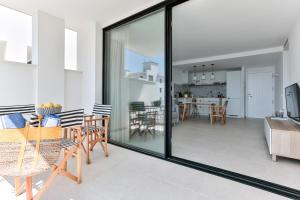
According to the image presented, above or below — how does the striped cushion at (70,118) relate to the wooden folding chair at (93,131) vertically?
above

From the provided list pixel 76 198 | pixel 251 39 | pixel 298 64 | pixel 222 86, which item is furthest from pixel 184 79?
pixel 76 198

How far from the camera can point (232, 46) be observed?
5293mm

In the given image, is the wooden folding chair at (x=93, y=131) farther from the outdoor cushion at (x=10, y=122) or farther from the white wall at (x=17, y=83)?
the white wall at (x=17, y=83)

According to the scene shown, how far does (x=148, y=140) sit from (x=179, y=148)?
634mm

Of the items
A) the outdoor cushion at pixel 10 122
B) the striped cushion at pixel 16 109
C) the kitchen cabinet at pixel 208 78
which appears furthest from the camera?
the kitchen cabinet at pixel 208 78

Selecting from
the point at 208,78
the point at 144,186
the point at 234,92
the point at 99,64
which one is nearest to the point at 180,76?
the point at 208,78

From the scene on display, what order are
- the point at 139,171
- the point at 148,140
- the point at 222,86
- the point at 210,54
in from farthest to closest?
the point at 222,86, the point at 210,54, the point at 148,140, the point at 139,171

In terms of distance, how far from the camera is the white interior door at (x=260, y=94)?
7273 mm

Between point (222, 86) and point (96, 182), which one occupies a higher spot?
point (222, 86)

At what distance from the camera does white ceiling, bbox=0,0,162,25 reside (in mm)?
2857

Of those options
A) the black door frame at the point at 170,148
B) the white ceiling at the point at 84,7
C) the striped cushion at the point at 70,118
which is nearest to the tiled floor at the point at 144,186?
the black door frame at the point at 170,148

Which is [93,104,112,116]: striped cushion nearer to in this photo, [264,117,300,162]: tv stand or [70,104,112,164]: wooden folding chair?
[70,104,112,164]: wooden folding chair

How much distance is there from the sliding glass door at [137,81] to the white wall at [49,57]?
3.04 feet

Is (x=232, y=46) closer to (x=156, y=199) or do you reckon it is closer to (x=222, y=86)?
(x=222, y=86)
